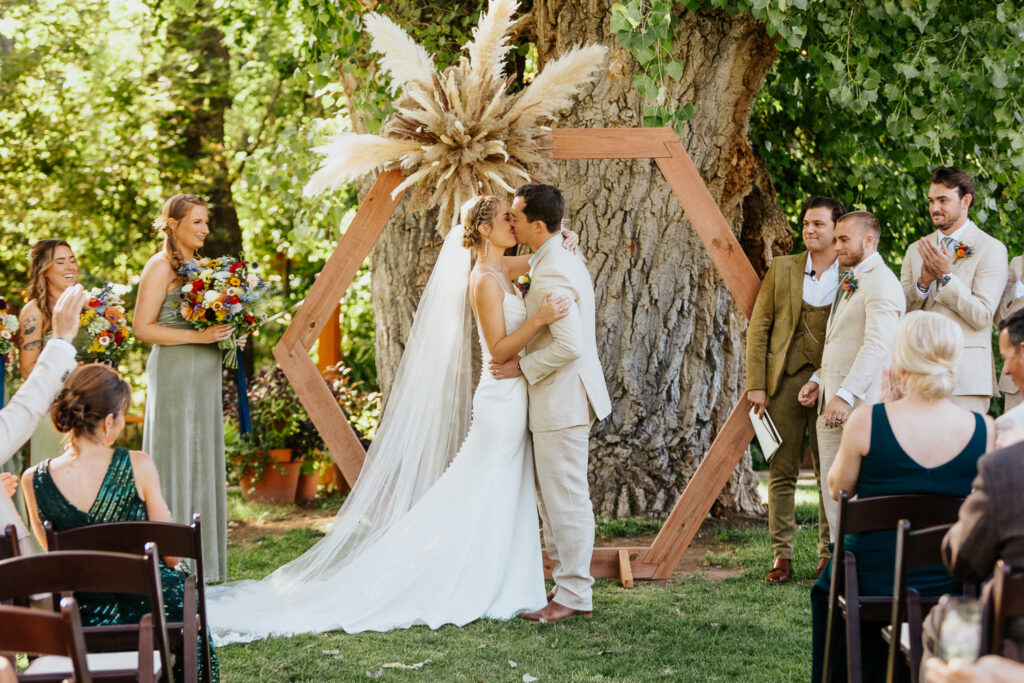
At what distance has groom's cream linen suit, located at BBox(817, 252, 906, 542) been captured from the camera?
188 inches

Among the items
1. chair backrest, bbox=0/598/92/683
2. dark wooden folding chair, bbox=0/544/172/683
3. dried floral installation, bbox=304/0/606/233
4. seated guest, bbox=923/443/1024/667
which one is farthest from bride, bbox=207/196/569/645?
seated guest, bbox=923/443/1024/667

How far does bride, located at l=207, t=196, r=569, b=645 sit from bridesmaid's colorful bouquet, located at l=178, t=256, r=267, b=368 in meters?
0.88

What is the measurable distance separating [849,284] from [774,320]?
50 cm

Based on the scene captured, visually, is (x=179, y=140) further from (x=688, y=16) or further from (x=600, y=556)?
(x=600, y=556)

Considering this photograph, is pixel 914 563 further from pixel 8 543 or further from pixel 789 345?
pixel 789 345

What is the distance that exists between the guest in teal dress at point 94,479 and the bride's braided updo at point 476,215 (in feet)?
6.35

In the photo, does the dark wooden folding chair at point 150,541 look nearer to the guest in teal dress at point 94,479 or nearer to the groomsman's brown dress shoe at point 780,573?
the guest in teal dress at point 94,479

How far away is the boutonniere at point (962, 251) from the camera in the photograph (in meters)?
4.91

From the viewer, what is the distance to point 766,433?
5219mm

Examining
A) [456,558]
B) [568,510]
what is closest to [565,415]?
[568,510]

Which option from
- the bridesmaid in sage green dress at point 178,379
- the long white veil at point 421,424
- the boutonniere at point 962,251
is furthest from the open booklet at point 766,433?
the bridesmaid in sage green dress at point 178,379

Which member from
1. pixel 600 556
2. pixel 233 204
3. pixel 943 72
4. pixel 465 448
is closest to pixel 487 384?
pixel 465 448

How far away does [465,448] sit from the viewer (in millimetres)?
4840

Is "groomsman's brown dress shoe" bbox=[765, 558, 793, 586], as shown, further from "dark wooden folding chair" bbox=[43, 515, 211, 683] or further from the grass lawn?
"dark wooden folding chair" bbox=[43, 515, 211, 683]
